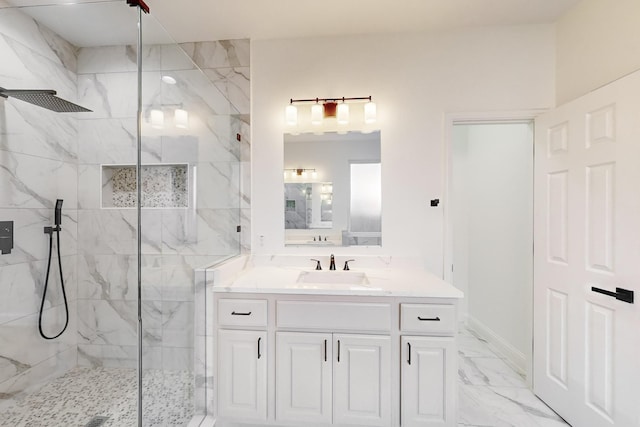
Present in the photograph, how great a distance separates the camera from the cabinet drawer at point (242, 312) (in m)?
1.73

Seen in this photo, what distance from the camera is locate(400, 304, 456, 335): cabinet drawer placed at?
1.63 metres

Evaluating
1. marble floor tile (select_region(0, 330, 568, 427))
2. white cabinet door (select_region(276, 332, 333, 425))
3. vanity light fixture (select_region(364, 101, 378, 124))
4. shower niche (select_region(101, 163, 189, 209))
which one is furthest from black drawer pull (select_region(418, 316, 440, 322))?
shower niche (select_region(101, 163, 189, 209))

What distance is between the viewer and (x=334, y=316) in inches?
66.7

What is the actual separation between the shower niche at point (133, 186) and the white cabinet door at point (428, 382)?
1.69 m

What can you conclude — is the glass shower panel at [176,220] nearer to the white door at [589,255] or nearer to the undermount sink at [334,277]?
the undermount sink at [334,277]

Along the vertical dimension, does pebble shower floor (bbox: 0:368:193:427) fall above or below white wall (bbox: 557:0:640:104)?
below

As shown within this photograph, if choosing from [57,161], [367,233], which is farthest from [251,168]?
[57,161]

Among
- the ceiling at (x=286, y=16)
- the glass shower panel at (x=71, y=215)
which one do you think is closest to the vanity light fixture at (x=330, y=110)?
the ceiling at (x=286, y=16)

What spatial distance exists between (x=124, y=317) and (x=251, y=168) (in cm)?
132

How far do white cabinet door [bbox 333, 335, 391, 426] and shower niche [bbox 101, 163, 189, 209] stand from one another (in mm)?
1363

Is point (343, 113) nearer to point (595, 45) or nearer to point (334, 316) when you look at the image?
point (334, 316)

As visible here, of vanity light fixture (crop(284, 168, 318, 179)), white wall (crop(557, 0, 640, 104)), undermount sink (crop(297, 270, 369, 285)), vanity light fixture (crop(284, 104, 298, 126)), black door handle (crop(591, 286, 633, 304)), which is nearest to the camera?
black door handle (crop(591, 286, 633, 304))

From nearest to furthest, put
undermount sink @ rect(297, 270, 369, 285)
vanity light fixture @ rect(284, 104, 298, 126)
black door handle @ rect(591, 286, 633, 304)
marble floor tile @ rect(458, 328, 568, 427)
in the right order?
black door handle @ rect(591, 286, 633, 304) < marble floor tile @ rect(458, 328, 568, 427) < undermount sink @ rect(297, 270, 369, 285) < vanity light fixture @ rect(284, 104, 298, 126)

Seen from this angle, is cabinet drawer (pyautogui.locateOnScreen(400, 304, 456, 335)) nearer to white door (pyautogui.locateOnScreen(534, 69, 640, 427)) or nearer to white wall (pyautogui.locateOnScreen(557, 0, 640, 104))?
white door (pyautogui.locateOnScreen(534, 69, 640, 427))
